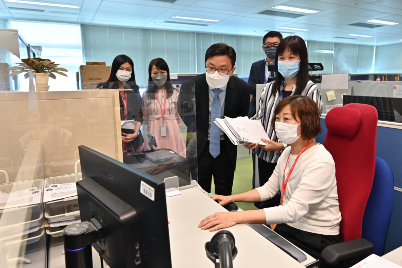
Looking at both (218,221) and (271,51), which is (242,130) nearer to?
(218,221)

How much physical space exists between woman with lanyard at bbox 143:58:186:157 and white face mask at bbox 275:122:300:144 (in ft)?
1.96

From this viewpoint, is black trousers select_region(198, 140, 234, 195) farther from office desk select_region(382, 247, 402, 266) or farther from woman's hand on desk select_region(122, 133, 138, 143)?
office desk select_region(382, 247, 402, 266)

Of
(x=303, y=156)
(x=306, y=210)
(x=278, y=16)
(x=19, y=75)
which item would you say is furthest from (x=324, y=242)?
(x=278, y=16)

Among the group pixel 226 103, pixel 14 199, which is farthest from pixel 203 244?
pixel 226 103

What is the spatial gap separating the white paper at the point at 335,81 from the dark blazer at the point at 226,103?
1663 millimetres

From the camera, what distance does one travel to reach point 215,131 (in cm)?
183

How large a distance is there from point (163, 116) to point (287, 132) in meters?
0.70

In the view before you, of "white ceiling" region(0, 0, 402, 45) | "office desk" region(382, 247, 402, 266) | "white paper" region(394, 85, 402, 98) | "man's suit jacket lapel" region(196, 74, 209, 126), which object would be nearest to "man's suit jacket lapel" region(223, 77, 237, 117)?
"man's suit jacket lapel" region(196, 74, 209, 126)

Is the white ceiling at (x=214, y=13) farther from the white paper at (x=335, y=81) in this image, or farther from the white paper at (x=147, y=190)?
the white paper at (x=147, y=190)

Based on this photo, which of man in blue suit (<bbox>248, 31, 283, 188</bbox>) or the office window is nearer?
man in blue suit (<bbox>248, 31, 283, 188</bbox>)

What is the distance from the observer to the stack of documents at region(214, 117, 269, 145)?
158cm

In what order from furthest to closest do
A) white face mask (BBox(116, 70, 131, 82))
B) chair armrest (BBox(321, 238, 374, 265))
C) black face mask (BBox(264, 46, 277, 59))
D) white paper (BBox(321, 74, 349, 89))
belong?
1. white paper (BBox(321, 74, 349, 89))
2. black face mask (BBox(264, 46, 277, 59))
3. white face mask (BBox(116, 70, 131, 82))
4. chair armrest (BBox(321, 238, 374, 265))

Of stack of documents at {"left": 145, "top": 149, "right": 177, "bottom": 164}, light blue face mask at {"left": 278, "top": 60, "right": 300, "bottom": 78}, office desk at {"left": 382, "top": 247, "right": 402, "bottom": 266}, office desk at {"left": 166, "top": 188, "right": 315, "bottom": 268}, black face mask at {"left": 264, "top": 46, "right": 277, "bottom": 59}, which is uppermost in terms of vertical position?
black face mask at {"left": 264, "top": 46, "right": 277, "bottom": 59}

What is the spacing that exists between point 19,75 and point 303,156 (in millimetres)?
1253
